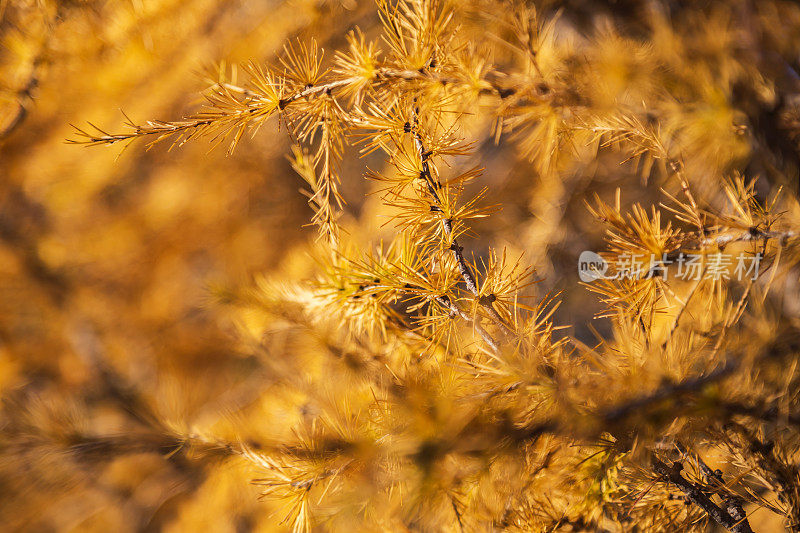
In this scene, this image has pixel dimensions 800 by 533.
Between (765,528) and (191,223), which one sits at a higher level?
(191,223)

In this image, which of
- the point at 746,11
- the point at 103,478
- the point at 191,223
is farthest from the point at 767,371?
the point at 103,478

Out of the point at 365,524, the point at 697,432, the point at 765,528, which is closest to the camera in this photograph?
the point at 697,432

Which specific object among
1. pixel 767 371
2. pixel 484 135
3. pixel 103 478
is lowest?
pixel 103 478

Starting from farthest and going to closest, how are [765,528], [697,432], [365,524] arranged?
[765,528]
[365,524]
[697,432]

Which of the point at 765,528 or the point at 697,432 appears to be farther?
the point at 765,528

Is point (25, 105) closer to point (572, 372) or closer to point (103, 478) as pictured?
point (103, 478)

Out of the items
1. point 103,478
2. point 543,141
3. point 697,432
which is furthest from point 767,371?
point 103,478
